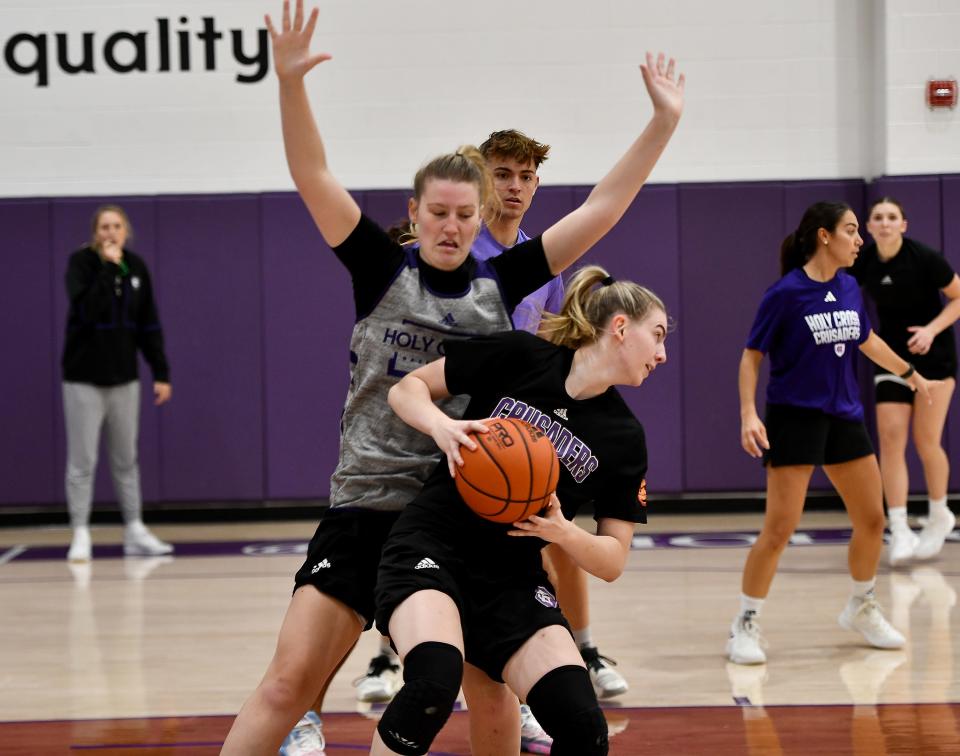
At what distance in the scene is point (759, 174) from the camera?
9172 mm

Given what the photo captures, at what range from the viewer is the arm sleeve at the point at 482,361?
3178mm

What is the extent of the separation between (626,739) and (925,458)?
381 centimetres

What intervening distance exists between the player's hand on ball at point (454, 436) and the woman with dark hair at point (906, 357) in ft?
15.4

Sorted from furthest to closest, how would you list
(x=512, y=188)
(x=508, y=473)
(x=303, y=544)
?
(x=303, y=544) < (x=512, y=188) < (x=508, y=473)

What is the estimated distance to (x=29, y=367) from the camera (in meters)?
9.12

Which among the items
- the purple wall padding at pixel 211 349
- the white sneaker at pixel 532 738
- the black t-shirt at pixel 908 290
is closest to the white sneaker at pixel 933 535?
the black t-shirt at pixel 908 290

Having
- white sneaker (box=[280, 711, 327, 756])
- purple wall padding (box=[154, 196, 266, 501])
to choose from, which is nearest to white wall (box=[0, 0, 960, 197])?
purple wall padding (box=[154, 196, 266, 501])

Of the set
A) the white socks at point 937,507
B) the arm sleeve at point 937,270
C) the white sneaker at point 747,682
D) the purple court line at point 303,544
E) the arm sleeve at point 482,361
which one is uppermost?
the arm sleeve at point 937,270

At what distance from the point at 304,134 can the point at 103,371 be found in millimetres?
5140

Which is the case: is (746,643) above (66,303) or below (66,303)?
below

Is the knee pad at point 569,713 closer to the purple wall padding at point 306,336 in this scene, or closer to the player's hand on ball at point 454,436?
the player's hand on ball at point 454,436

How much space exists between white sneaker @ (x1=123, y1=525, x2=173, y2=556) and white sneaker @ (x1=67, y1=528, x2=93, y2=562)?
0.80 ft

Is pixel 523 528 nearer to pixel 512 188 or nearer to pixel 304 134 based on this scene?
pixel 304 134

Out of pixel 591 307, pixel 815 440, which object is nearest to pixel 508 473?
pixel 591 307
